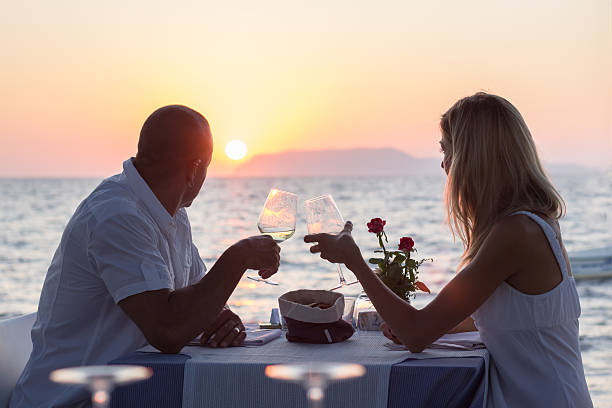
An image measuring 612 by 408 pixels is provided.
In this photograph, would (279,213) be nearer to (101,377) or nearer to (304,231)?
(101,377)

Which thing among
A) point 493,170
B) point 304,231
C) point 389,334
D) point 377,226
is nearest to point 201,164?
point 377,226

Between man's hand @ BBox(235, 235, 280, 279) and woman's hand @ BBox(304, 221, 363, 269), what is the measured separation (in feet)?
0.39

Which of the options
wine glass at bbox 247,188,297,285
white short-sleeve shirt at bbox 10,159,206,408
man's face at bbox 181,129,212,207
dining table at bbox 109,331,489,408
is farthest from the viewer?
man's face at bbox 181,129,212,207

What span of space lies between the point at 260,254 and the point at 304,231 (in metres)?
15.0

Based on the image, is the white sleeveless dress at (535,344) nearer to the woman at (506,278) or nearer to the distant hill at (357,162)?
the woman at (506,278)

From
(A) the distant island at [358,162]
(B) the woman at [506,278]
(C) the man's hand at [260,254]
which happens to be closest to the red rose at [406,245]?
(B) the woman at [506,278]

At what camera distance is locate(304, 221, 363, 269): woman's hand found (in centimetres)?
222

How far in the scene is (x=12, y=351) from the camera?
108 inches

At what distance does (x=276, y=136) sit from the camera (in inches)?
1136

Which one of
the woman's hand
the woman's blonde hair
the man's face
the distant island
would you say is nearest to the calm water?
the distant island

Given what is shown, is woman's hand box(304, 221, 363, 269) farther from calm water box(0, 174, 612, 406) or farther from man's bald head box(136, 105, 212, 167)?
calm water box(0, 174, 612, 406)

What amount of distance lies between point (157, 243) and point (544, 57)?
20.7m

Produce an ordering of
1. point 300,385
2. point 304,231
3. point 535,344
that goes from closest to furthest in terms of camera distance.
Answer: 1. point 300,385
2. point 535,344
3. point 304,231

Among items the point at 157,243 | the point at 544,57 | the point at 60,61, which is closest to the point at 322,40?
the point at 544,57
